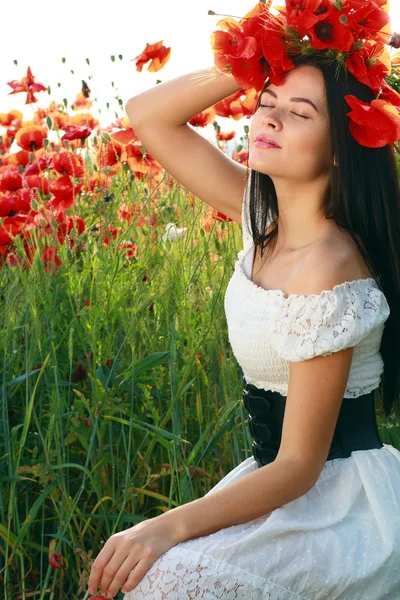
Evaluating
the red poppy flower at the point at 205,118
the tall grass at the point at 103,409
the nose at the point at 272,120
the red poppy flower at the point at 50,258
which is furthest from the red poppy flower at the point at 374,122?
the red poppy flower at the point at 205,118

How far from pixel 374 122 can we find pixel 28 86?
6.41ft

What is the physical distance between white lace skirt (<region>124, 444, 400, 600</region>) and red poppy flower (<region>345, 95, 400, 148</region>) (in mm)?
551

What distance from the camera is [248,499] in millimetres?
1614

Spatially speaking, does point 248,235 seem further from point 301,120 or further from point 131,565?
point 131,565

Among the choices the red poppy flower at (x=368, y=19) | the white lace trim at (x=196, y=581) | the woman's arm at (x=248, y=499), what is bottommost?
the white lace trim at (x=196, y=581)

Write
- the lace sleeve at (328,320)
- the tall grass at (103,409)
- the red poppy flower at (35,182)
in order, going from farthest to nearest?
the red poppy flower at (35,182) → the tall grass at (103,409) → the lace sleeve at (328,320)

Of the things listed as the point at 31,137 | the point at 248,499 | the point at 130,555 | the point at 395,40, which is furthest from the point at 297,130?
the point at 31,137

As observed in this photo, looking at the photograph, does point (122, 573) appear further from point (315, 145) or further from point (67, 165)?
point (67, 165)

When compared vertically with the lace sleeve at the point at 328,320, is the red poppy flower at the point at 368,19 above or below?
above

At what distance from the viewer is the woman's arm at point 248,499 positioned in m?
1.59

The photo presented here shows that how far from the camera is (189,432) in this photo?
7.86 feet

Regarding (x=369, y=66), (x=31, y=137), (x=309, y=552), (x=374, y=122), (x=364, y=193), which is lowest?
(x=309, y=552)

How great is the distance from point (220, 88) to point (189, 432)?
2.63 ft

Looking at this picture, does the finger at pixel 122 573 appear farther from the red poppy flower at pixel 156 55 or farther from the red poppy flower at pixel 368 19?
the red poppy flower at pixel 156 55
